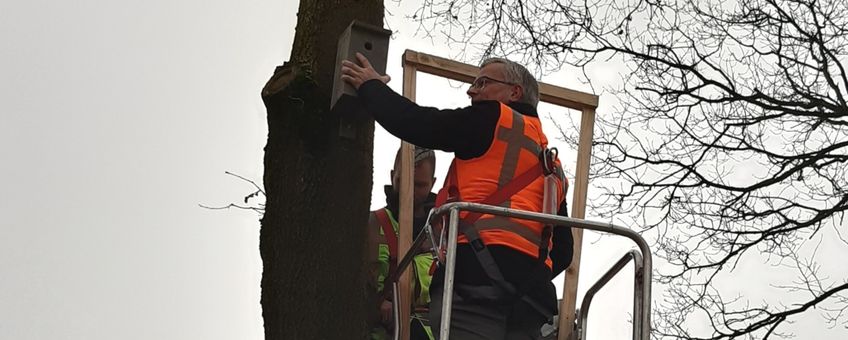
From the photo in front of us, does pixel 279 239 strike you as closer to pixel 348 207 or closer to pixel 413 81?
pixel 348 207

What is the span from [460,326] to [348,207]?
640 millimetres

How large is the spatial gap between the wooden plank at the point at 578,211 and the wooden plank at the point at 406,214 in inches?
26.9

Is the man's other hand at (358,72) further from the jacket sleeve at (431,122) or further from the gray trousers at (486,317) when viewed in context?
the gray trousers at (486,317)

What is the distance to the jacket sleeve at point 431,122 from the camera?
4562 millimetres

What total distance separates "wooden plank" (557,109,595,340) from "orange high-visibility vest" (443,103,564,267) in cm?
73

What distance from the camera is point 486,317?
14.3ft

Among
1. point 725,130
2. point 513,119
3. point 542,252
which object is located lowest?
point 542,252

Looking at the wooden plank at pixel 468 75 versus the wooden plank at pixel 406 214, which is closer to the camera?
the wooden plank at pixel 406 214

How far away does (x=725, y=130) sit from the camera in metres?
9.52

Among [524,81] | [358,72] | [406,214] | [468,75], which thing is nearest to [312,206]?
[358,72]

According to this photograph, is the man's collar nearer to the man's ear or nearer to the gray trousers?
the man's ear

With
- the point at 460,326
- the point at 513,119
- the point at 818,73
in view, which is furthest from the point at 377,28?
the point at 818,73

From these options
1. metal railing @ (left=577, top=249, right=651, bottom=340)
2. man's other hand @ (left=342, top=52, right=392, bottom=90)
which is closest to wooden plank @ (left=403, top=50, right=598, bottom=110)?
Answer: man's other hand @ (left=342, top=52, right=392, bottom=90)

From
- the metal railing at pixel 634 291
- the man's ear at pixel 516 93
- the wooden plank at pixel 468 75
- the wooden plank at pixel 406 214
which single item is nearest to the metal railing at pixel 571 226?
the metal railing at pixel 634 291
